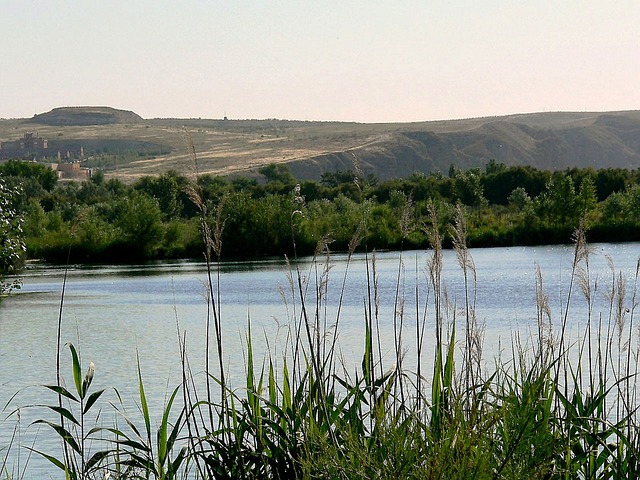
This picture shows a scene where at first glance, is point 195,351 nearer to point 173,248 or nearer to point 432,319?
point 432,319

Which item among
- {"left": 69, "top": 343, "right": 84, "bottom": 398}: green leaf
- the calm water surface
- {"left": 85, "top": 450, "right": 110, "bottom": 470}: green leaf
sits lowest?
the calm water surface

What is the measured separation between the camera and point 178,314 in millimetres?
29344

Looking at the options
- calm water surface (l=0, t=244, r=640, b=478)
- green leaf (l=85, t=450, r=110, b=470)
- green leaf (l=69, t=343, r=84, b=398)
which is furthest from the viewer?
calm water surface (l=0, t=244, r=640, b=478)

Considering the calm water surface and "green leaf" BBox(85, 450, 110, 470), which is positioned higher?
"green leaf" BBox(85, 450, 110, 470)

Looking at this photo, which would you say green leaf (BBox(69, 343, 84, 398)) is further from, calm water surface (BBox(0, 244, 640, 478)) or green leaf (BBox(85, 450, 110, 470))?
calm water surface (BBox(0, 244, 640, 478))

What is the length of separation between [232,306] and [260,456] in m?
26.7

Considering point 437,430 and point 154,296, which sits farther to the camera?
point 154,296

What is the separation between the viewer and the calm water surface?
50.5ft

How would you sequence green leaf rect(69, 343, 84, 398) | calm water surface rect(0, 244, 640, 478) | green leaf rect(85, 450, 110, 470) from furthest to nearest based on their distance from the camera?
calm water surface rect(0, 244, 640, 478) → green leaf rect(85, 450, 110, 470) → green leaf rect(69, 343, 84, 398)

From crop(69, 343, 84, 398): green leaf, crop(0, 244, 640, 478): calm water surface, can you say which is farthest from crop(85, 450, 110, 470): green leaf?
crop(0, 244, 640, 478): calm water surface

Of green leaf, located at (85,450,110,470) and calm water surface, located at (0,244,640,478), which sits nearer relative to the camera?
green leaf, located at (85,450,110,470)

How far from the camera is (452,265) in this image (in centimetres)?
4650

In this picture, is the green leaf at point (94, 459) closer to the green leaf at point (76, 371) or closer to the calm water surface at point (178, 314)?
the green leaf at point (76, 371)

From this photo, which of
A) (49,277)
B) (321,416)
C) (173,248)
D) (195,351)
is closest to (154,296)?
(49,277)
